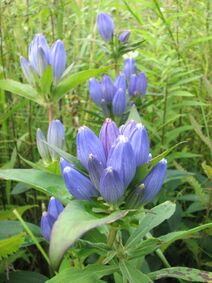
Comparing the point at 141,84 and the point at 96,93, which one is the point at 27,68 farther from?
the point at 141,84

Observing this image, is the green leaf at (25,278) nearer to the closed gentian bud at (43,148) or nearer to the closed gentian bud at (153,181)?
the closed gentian bud at (43,148)

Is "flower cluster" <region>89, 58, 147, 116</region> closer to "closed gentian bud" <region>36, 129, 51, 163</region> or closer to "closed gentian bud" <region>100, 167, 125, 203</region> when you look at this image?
"closed gentian bud" <region>36, 129, 51, 163</region>

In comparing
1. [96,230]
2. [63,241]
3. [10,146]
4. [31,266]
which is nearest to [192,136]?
[10,146]

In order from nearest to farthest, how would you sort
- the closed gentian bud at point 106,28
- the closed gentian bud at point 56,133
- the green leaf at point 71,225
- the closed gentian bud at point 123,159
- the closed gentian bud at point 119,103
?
the green leaf at point 71,225, the closed gentian bud at point 123,159, the closed gentian bud at point 56,133, the closed gentian bud at point 119,103, the closed gentian bud at point 106,28

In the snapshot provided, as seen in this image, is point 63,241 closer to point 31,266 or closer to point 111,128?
point 111,128

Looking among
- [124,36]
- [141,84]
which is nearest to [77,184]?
[141,84]

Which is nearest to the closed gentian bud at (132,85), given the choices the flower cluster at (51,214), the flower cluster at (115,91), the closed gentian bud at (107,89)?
the flower cluster at (115,91)

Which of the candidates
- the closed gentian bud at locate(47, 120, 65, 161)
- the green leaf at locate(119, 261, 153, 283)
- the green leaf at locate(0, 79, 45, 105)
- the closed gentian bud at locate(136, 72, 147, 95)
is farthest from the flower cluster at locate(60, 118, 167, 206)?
the closed gentian bud at locate(136, 72, 147, 95)
